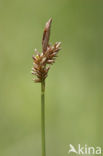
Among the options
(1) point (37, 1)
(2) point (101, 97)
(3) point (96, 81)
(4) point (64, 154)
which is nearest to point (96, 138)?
(4) point (64, 154)

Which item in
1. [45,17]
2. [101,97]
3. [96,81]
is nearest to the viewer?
[101,97]

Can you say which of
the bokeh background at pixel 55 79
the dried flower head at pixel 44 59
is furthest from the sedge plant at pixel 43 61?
the bokeh background at pixel 55 79

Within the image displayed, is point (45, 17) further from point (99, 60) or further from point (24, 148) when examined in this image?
point (24, 148)

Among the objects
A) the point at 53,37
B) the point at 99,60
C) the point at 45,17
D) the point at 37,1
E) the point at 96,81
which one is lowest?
the point at 96,81

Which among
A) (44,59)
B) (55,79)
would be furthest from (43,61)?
(55,79)

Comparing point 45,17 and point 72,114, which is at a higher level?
point 45,17

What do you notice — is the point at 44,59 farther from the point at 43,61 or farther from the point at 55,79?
the point at 55,79

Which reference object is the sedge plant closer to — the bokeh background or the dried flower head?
the dried flower head

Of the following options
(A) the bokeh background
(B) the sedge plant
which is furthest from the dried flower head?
(A) the bokeh background
